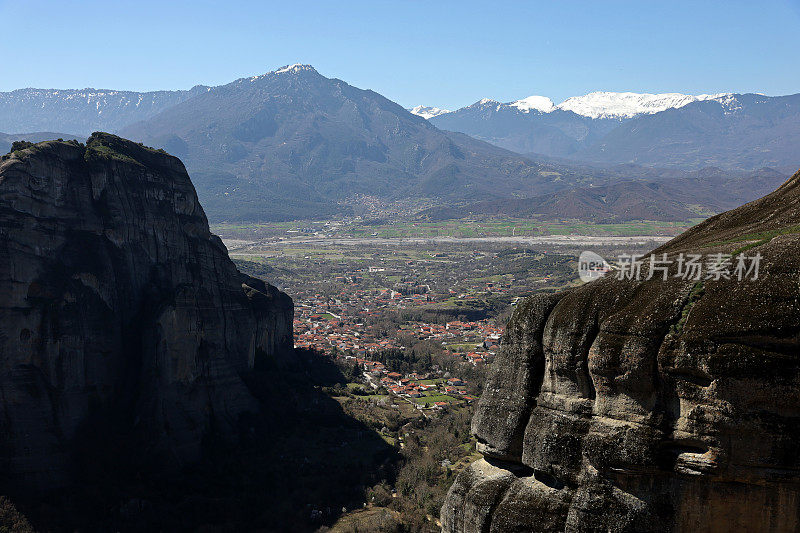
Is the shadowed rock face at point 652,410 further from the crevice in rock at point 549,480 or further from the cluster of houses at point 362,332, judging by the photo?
the cluster of houses at point 362,332

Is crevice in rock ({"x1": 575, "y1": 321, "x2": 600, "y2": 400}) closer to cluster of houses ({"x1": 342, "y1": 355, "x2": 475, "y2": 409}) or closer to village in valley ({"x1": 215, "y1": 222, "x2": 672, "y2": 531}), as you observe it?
village in valley ({"x1": 215, "y1": 222, "x2": 672, "y2": 531})

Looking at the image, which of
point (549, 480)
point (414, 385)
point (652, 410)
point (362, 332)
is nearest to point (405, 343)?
point (362, 332)

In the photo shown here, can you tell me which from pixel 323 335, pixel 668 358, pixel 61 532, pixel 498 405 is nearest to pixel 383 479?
pixel 61 532

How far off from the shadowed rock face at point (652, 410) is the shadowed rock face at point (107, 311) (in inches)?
981

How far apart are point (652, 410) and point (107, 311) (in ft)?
109

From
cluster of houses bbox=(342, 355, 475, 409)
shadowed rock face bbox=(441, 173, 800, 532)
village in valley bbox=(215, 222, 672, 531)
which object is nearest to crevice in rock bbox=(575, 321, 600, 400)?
shadowed rock face bbox=(441, 173, 800, 532)

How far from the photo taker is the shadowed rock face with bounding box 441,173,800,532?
13.0 meters

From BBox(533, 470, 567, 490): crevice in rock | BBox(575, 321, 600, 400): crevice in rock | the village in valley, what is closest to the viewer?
BBox(575, 321, 600, 400): crevice in rock

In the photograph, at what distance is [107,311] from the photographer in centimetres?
3794

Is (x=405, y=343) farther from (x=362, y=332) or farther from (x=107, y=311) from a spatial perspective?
(x=107, y=311)

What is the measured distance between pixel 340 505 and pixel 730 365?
27.4 metres

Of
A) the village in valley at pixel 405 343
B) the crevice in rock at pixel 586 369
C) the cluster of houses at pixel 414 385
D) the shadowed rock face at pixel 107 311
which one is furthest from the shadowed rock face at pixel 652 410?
the cluster of houses at pixel 414 385

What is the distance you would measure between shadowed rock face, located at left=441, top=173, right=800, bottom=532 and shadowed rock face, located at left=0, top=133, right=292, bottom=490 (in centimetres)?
2491

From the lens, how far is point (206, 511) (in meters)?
34.3
